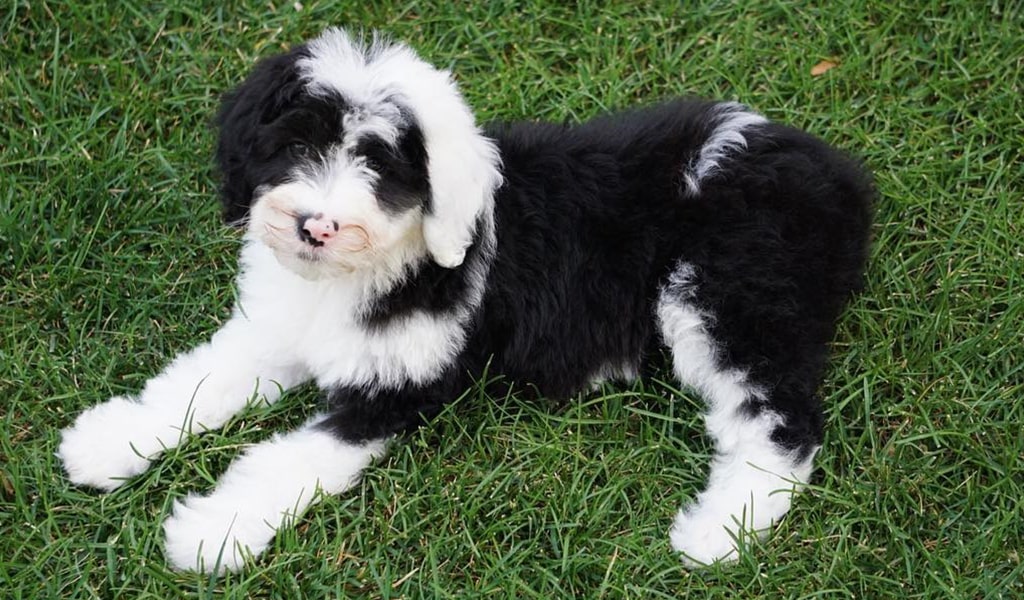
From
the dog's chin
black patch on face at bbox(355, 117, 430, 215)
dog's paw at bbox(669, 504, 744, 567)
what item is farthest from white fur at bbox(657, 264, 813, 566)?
the dog's chin

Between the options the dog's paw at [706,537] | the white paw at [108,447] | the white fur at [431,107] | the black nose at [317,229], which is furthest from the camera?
the white paw at [108,447]

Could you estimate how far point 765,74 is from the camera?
15.4 ft

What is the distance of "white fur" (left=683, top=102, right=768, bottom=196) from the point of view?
3.55 meters

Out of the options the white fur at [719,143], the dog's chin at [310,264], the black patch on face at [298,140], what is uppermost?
the black patch on face at [298,140]

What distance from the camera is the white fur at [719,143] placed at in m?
3.55

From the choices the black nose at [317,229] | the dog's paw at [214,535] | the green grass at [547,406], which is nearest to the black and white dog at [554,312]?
the dog's paw at [214,535]

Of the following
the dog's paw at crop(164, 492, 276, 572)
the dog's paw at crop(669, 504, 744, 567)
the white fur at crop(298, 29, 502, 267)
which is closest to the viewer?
the white fur at crop(298, 29, 502, 267)

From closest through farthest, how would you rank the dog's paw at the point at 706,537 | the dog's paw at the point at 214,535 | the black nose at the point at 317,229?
the black nose at the point at 317,229 → the dog's paw at the point at 214,535 → the dog's paw at the point at 706,537

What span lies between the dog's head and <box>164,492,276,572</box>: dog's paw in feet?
2.58

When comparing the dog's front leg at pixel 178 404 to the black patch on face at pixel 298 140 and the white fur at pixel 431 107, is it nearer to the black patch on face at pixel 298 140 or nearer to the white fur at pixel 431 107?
the black patch on face at pixel 298 140

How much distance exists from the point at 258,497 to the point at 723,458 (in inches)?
57.7

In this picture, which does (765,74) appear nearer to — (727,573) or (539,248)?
(539,248)

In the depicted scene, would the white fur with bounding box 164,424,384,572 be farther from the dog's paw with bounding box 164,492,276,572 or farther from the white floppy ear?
the white floppy ear

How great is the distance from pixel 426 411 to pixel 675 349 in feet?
2.74
